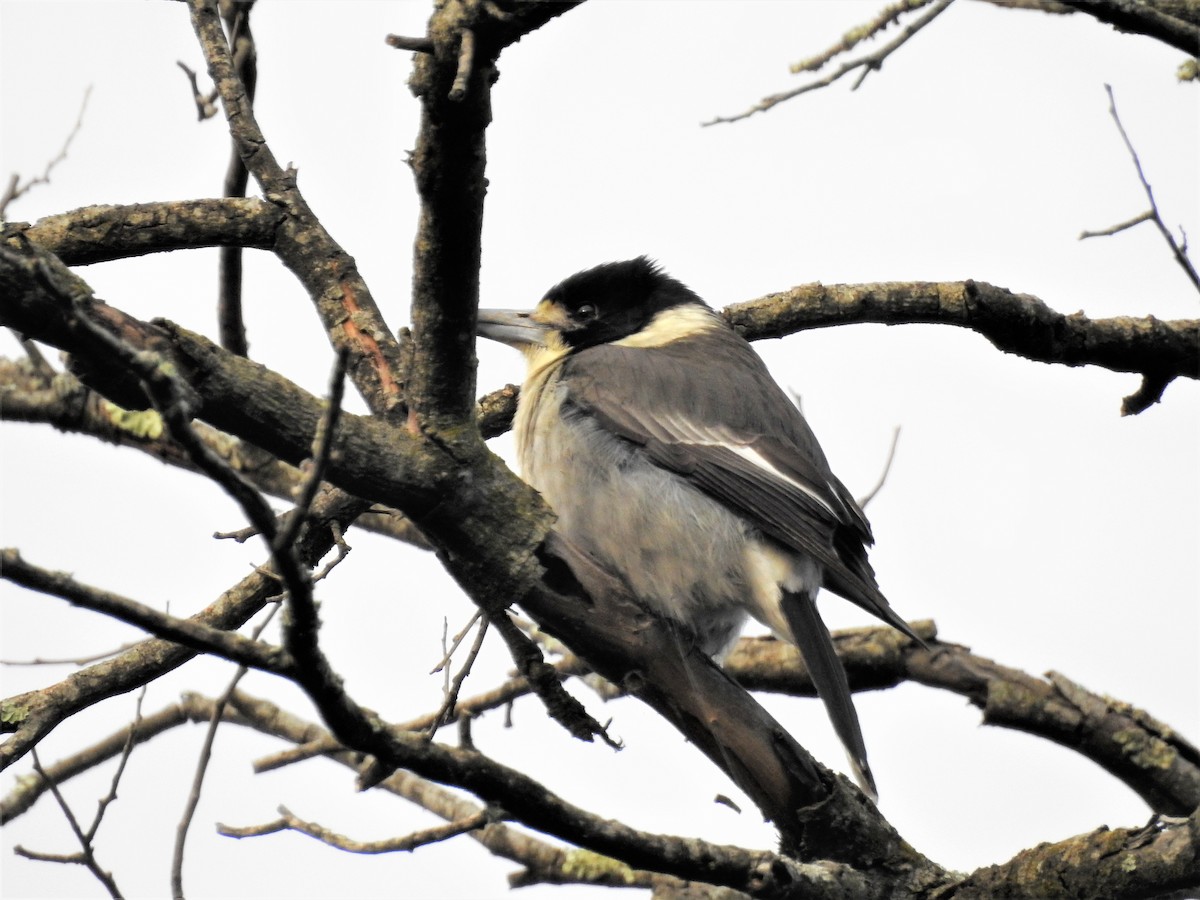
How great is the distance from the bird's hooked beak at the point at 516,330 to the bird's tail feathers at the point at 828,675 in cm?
169

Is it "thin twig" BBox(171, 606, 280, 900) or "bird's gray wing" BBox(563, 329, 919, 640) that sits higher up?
"bird's gray wing" BBox(563, 329, 919, 640)

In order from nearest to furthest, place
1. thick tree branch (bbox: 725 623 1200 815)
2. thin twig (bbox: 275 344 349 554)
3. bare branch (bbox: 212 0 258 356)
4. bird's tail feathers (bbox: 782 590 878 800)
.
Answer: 1. thin twig (bbox: 275 344 349 554)
2. bird's tail feathers (bbox: 782 590 878 800)
3. bare branch (bbox: 212 0 258 356)
4. thick tree branch (bbox: 725 623 1200 815)

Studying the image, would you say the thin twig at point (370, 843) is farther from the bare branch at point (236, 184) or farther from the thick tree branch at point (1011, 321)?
the thick tree branch at point (1011, 321)

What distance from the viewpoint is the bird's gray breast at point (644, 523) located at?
14.0 feet

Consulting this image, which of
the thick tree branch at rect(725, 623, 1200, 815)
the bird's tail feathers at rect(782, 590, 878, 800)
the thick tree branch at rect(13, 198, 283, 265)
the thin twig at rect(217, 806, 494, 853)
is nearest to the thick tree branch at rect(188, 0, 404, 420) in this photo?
the thick tree branch at rect(13, 198, 283, 265)

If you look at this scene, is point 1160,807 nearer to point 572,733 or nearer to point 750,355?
point 750,355

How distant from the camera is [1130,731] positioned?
481cm

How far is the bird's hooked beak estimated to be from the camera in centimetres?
542

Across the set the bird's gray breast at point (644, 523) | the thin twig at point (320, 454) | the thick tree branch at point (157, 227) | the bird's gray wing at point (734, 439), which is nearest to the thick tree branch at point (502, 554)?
the thin twig at point (320, 454)

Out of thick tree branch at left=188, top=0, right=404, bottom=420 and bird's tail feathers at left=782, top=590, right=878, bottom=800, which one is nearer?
thick tree branch at left=188, top=0, right=404, bottom=420

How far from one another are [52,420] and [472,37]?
3.72 m

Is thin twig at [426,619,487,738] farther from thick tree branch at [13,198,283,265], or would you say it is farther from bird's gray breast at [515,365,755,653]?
thick tree branch at [13,198,283,265]

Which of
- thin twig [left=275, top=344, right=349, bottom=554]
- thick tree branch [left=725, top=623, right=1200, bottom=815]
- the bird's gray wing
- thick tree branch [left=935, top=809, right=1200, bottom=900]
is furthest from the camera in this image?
thick tree branch [left=725, top=623, right=1200, bottom=815]

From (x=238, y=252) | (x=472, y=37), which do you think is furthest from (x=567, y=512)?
(x=472, y=37)
